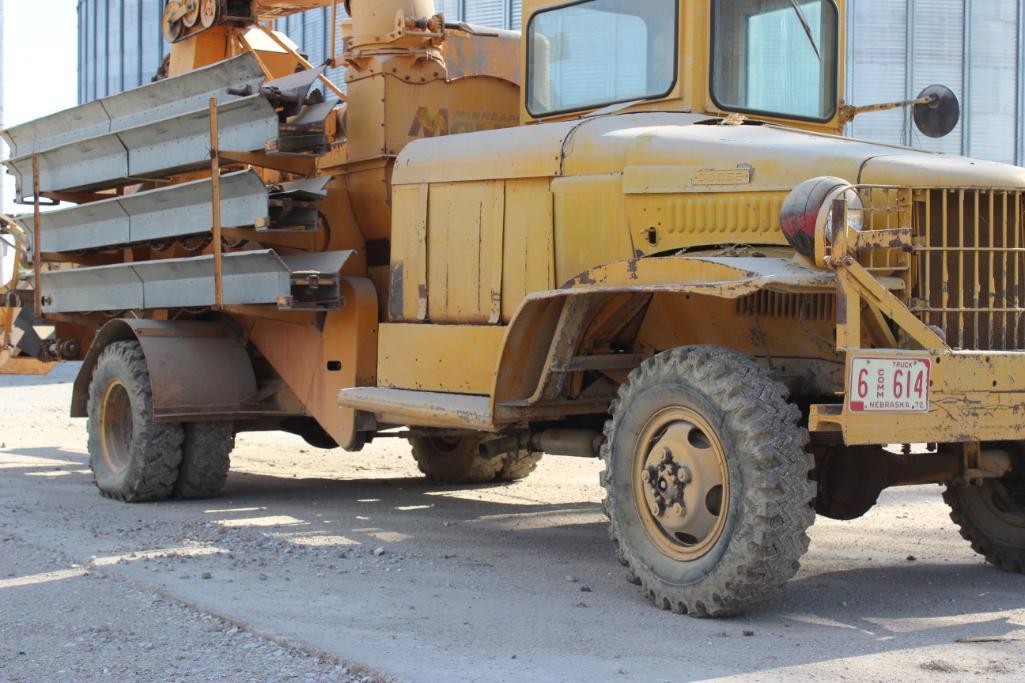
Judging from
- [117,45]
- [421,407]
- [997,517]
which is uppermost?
[117,45]

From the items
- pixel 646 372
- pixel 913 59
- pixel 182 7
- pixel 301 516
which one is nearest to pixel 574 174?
pixel 646 372

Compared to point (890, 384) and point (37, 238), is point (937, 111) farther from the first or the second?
point (37, 238)

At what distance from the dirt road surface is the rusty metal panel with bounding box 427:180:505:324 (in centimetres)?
131

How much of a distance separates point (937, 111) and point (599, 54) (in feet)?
6.04

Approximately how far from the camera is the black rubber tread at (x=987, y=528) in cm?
682

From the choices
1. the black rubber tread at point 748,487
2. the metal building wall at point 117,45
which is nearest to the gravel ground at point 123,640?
the black rubber tread at point 748,487

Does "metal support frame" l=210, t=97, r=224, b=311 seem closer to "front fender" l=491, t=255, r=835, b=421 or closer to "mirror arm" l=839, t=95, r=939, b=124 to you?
"front fender" l=491, t=255, r=835, b=421

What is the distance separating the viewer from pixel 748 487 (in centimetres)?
540

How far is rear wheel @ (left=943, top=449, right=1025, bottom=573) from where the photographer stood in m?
6.81

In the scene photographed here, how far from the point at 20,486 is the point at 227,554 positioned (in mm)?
3567

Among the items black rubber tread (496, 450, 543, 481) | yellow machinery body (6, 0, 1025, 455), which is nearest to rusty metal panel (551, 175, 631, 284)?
yellow machinery body (6, 0, 1025, 455)

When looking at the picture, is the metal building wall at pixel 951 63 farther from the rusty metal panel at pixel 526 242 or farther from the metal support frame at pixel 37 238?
the rusty metal panel at pixel 526 242

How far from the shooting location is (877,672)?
15.8ft

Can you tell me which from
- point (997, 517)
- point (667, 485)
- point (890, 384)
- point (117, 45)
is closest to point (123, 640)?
point (667, 485)
